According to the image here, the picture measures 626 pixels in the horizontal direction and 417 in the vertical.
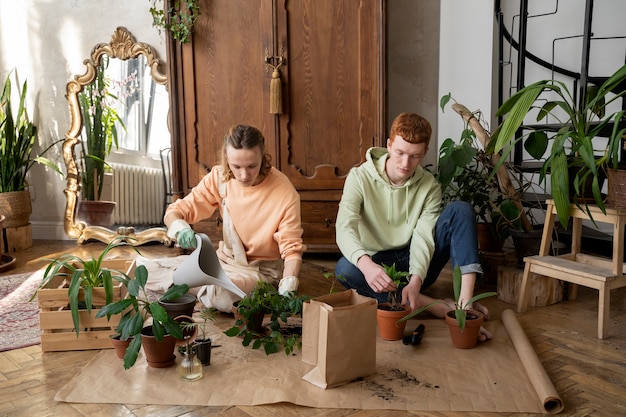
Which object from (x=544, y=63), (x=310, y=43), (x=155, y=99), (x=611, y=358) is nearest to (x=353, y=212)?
(x=611, y=358)

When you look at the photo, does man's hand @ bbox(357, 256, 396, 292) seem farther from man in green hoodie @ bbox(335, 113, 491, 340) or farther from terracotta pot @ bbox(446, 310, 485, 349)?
terracotta pot @ bbox(446, 310, 485, 349)

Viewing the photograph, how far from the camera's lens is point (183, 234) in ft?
7.82

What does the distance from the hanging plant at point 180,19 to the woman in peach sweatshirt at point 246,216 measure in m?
1.22

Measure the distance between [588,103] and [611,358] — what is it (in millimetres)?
1050

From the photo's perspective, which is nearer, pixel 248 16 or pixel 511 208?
pixel 511 208

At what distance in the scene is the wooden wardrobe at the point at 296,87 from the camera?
11.1 feet

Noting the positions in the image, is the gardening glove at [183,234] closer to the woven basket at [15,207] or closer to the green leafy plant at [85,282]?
the green leafy plant at [85,282]

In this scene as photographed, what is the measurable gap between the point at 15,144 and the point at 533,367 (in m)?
3.37

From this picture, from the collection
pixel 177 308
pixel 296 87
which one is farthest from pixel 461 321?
pixel 296 87

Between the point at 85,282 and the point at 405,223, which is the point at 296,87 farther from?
the point at 85,282

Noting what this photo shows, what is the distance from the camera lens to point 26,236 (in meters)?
3.91

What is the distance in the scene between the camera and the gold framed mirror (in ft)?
13.0

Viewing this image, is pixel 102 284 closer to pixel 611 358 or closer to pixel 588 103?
pixel 611 358

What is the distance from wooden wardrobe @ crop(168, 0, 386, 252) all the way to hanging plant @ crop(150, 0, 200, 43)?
50 millimetres
